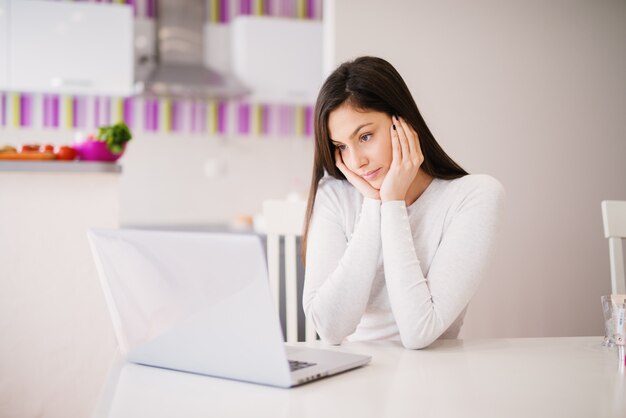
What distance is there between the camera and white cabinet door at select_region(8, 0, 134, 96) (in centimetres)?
449

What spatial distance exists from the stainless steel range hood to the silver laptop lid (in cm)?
397

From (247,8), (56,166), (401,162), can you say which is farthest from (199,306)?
(247,8)

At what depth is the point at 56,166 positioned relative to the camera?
2.50m

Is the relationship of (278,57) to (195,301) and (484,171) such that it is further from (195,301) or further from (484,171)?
(195,301)

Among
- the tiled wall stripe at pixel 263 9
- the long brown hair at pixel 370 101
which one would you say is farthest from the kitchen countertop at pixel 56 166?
the tiled wall stripe at pixel 263 9

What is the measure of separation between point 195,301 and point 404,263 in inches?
22.2

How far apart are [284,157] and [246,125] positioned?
0.37 m

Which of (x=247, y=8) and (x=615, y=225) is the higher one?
(x=247, y=8)

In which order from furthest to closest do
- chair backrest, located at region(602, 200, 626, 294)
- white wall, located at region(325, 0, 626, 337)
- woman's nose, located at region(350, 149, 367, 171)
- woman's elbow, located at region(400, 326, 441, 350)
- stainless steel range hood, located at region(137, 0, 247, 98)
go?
stainless steel range hood, located at region(137, 0, 247, 98), white wall, located at region(325, 0, 626, 337), chair backrest, located at region(602, 200, 626, 294), woman's nose, located at region(350, 149, 367, 171), woman's elbow, located at region(400, 326, 441, 350)

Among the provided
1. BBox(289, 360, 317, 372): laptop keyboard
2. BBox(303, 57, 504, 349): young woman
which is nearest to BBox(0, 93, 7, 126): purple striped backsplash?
BBox(303, 57, 504, 349): young woman

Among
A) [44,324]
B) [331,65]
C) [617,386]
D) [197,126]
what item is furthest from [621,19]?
[197,126]

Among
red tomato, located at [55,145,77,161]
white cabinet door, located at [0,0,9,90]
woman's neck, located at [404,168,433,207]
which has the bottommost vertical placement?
red tomato, located at [55,145,77,161]

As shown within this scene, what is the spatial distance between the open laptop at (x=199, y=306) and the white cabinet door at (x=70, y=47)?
3875 millimetres

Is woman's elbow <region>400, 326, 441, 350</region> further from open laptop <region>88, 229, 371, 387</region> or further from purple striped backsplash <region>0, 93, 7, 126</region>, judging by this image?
purple striped backsplash <region>0, 93, 7, 126</region>
